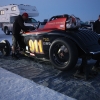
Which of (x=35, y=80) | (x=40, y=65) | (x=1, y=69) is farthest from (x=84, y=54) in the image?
(x=1, y=69)

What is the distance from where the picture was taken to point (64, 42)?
391 centimetres

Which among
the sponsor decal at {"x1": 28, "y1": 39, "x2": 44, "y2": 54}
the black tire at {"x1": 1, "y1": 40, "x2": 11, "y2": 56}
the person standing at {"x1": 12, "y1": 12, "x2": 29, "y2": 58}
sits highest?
the person standing at {"x1": 12, "y1": 12, "x2": 29, "y2": 58}

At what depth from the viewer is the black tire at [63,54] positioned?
3822 mm

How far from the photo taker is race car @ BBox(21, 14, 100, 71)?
3838mm

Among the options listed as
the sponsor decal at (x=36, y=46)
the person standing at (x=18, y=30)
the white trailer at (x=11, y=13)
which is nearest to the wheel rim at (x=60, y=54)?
the sponsor decal at (x=36, y=46)

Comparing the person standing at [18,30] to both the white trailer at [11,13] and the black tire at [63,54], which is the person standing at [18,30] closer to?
the black tire at [63,54]

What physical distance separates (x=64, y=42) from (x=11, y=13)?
1534 centimetres

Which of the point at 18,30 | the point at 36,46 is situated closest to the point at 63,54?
the point at 36,46

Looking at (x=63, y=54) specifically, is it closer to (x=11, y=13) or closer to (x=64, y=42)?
(x=64, y=42)

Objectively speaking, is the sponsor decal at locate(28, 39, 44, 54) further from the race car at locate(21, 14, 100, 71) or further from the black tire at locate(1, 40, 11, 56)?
the black tire at locate(1, 40, 11, 56)

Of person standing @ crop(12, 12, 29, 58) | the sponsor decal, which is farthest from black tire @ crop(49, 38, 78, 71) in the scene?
person standing @ crop(12, 12, 29, 58)

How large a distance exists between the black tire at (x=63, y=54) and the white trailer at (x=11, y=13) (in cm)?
1293

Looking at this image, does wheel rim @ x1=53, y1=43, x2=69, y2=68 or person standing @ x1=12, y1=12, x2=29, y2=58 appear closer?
wheel rim @ x1=53, y1=43, x2=69, y2=68

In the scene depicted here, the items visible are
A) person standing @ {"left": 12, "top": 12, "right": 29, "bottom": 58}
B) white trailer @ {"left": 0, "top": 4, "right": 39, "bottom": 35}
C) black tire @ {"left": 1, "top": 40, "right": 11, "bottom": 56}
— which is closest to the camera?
person standing @ {"left": 12, "top": 12, "right": 29, "bottom": 58}
